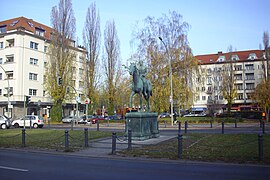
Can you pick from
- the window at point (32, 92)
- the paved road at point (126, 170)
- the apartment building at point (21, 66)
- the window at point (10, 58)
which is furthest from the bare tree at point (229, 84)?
the paved road at point (126, 170)

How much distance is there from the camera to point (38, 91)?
177 feet

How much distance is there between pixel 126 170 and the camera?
8.59 metres

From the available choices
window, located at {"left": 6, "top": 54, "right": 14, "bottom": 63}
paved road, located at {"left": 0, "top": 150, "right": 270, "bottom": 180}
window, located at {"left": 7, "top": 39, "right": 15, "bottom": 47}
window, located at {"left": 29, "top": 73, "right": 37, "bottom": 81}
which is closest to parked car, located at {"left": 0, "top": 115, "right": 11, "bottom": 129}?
window, located at {"left": 29, "top": 73, "right": 37, "bottom": 81}

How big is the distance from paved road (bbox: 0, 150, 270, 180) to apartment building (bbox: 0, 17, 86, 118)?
133 ft

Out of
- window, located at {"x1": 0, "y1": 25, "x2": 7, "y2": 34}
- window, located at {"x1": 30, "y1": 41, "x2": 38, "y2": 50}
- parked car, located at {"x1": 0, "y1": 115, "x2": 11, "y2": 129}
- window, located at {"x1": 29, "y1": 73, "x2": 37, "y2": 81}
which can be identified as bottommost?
parked car, located at {"x1": 0, "y1": 115, "x2": 11, "y2": 129}

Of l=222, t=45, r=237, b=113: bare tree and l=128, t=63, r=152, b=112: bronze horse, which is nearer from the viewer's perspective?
l=128, t=63, r=152, b=112: bronze horse

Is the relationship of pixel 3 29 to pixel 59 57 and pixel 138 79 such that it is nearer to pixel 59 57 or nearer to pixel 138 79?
pixel 59 57

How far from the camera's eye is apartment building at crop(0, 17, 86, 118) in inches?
1940

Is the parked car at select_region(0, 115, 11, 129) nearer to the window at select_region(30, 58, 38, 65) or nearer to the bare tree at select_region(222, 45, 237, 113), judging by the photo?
the window at select_region(30, 58, 38, 65)

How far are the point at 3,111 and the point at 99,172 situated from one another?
160ft

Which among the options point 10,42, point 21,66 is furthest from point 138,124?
point 10,42

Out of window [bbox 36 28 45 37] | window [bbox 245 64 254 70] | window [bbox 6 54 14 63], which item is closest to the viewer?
window [bbox 6 54 14 63]

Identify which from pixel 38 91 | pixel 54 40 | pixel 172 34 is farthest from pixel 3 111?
pixel 172 34

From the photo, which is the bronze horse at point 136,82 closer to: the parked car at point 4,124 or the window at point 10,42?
the parked car at point 4,124
